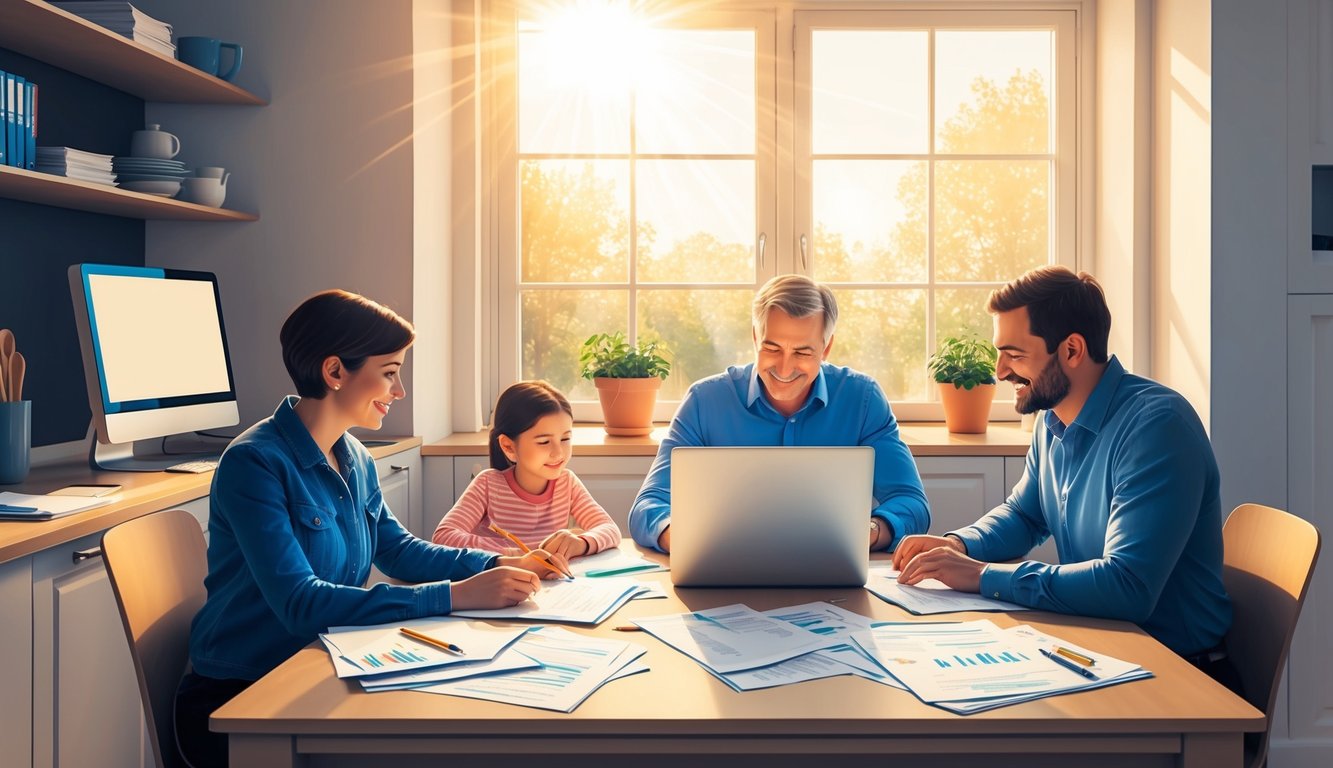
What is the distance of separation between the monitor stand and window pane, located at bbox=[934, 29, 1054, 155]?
2589mm

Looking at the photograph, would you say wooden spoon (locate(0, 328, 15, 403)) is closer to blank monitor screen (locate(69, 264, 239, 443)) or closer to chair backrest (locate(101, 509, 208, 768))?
blank monitor screen (locate(69, 264, 239, 443))

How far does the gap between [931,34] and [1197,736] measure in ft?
9.63

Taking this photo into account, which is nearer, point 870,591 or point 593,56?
point 870,591

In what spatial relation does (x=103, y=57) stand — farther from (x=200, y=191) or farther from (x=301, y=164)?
(x=301, y=164)

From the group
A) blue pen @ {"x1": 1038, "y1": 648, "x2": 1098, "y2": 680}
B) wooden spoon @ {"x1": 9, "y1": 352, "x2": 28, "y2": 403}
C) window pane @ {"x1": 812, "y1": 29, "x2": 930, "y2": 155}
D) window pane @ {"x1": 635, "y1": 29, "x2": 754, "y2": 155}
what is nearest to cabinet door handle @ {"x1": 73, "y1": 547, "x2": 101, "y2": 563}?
wooden spoon @ {"x1": 9, "y1": 352, "x2": 28, "y2": 403}

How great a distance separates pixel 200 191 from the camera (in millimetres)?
2891

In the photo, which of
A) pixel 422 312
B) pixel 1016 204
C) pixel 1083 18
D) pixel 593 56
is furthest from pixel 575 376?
pixel 1083 18

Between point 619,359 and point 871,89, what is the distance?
51.4 inches

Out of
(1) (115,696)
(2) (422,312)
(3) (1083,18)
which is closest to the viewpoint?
(1) (115,696)

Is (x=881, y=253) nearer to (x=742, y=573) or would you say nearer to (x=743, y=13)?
(x=743, y=13)

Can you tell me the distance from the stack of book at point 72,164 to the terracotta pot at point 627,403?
57.1 inches

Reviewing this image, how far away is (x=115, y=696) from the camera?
2.05 m

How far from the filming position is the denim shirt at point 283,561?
152 cm

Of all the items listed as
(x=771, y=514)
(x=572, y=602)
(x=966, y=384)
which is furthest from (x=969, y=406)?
(x=572, y=602)
